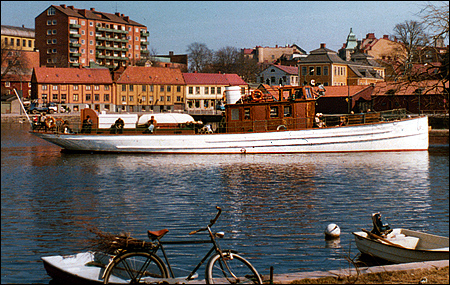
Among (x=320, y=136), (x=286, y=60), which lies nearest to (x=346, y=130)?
(x=320, y=136)

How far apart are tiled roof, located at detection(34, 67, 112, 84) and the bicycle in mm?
99730

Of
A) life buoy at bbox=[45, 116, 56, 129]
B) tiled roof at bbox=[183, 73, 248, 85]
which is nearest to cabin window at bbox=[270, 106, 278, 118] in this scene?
life buoy at bbox=[45, 116, 56, 129]

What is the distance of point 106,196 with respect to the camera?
78.7 ft

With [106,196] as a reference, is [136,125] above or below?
above

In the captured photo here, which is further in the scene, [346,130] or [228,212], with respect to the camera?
[346,130]

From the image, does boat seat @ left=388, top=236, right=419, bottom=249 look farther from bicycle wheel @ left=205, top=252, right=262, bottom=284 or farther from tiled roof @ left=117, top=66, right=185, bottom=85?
tiled roof @ left=117, top=66, right=185, bottom=85

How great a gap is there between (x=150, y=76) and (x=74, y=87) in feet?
50.0

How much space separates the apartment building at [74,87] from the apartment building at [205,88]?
16596 mm

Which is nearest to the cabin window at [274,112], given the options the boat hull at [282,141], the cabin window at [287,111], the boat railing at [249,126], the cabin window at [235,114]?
the boat railing at [249,126]

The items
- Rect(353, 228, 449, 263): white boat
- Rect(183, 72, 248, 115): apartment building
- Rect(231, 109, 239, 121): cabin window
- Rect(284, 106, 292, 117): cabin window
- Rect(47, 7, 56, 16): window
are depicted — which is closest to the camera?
Rect(353, 228, 449, 263): white boat

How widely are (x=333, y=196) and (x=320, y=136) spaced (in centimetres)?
1818

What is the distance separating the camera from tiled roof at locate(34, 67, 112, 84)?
10519cm

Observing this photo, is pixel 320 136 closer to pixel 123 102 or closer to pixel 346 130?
pixel 346 130

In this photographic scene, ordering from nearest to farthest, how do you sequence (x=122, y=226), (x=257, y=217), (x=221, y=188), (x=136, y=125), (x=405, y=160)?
1. (x=122, y=226)
2. (x=257, y=217)
3. (x=221, y=188)
4. (x=405, y=160)
5. (x=136, y=125)
